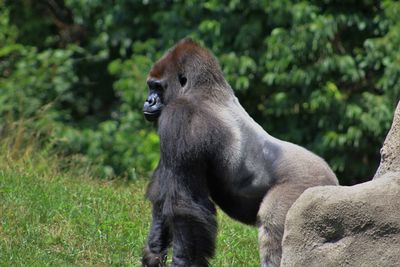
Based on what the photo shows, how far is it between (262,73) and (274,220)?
19.0 feet

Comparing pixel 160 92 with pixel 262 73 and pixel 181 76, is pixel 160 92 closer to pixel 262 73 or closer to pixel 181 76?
pixel 181 76

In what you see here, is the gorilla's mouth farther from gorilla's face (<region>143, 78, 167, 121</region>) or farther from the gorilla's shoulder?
the gorilla's shoulder

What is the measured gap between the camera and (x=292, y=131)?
394 inches

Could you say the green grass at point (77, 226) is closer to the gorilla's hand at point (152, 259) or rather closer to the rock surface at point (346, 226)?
the gorilla's hand at point (152, 259)

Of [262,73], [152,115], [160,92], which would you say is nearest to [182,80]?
[160,92]

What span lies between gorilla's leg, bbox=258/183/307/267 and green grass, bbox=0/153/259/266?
28.4 inches

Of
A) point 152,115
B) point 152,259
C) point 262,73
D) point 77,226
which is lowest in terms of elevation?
point 262,73

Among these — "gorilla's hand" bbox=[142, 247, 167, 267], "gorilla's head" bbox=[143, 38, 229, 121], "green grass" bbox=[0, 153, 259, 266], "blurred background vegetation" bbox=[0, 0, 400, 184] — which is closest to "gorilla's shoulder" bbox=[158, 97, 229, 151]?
"gorilla's head" bbox=[143, 38, 229, 121]

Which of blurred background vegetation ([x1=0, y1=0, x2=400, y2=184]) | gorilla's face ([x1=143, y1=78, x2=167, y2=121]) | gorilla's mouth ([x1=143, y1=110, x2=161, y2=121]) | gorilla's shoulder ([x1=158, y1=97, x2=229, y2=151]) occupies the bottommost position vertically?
blurred background vegetation ([x1=0, y1=0, x2=400, y2=184])

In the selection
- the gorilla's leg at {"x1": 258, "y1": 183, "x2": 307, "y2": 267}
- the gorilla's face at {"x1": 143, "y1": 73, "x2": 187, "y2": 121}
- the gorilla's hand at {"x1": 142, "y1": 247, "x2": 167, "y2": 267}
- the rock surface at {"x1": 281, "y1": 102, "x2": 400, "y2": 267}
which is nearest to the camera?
the rock surface at {"x1": 281, "y1": 102, "x2": 400, "y2": 267}

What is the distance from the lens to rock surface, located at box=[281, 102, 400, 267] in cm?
394

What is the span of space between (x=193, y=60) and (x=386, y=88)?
174 inches

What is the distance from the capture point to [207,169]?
4.61 m

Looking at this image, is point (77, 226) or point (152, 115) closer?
point (152, 115)
